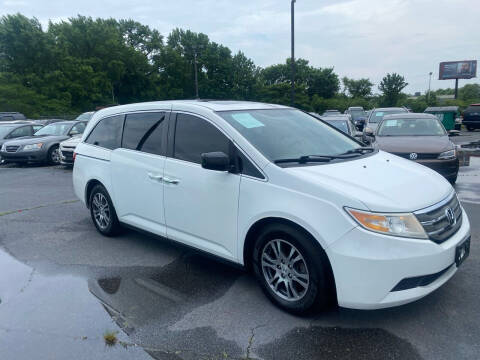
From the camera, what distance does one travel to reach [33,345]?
120 inches

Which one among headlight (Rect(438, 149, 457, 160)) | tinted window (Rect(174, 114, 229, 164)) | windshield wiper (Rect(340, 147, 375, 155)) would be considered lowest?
headlight (Rect(438, 149, 457, 160))

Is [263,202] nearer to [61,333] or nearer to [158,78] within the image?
[61,333]

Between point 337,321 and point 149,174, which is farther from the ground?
point 149,174

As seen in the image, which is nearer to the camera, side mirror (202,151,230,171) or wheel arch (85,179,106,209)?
side mirror (202,151,230,171)

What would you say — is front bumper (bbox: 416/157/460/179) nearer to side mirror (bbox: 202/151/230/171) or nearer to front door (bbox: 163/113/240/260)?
front door (bbox: 163/113/240/260)

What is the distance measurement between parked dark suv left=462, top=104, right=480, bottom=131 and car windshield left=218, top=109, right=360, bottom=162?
26.5m

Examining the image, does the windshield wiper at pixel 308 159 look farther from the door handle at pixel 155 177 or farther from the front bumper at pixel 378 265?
the door handle at pixel 155 177

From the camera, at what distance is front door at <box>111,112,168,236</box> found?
440cm

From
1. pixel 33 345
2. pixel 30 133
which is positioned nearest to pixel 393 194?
pixel 33 345

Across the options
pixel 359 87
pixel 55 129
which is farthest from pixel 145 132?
pixel 359 87

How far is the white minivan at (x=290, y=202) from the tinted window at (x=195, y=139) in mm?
12

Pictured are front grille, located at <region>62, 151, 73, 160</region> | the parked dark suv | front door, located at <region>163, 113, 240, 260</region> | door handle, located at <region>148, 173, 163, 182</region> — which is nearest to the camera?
front door, located at <region>163, 113, 240, 260</region>

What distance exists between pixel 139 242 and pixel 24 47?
42.3 metres

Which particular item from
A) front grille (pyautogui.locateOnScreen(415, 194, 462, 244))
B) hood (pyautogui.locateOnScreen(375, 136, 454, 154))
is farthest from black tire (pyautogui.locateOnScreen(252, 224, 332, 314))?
hood (pyautogui.locateOnScreen(375, 136, 454, 154))
